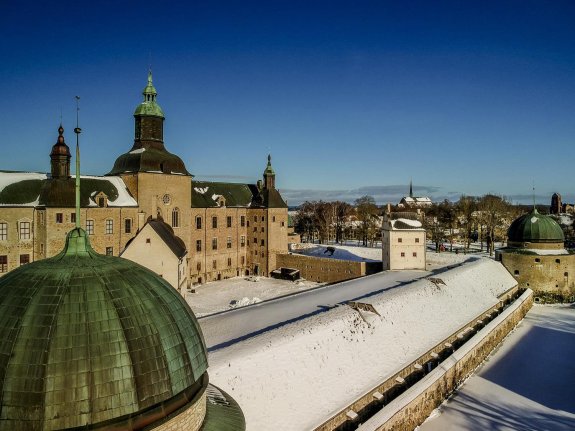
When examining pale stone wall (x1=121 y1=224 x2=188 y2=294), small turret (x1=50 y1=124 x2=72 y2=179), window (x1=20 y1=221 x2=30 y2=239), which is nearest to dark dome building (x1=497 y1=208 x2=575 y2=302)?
pale stone wall (x1=121 y1=224 x2=188 y2=294)

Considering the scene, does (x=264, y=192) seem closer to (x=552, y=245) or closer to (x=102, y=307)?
(x=552, y=245)

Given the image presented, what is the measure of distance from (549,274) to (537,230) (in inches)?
153

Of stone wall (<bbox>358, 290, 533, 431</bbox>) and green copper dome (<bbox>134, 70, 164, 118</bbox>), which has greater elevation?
green copper dome (<bbox>134, 70, 164, 118</bbox>)

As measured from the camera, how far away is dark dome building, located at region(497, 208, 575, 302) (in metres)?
35.0

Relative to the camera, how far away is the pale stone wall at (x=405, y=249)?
3478cm

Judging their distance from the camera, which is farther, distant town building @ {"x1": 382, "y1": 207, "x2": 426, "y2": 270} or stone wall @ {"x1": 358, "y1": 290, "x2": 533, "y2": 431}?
distant town building @ {"x1": 382, "y1": 207, "x2": 426, "y2": 270}

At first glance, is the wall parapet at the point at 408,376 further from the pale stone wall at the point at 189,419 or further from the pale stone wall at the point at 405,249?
the pale stone wall at the point at 405,249

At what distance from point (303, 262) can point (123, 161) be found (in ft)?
62.3

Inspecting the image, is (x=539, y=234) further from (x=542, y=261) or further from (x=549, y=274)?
(x=549, y=274)

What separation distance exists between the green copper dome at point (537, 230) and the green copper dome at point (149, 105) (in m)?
33.7

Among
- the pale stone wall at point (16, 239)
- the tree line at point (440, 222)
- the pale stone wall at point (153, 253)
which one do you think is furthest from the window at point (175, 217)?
the tree line at point (440, 222)

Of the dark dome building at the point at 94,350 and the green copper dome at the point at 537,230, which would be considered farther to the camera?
the green copper dome at the point at 537,230

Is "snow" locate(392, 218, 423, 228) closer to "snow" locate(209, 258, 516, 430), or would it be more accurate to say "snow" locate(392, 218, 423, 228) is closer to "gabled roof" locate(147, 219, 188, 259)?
"snow" locate(209, 258, 516, 430)

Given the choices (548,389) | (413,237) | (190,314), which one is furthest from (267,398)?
(413,237)
